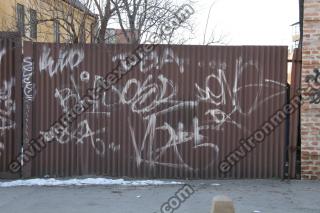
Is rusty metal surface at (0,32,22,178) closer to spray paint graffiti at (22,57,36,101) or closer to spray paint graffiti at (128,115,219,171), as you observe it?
spray paint graffiti at (22,57,36,101)

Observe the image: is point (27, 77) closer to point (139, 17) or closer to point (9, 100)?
point (9, 100)

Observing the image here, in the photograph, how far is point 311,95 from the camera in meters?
9.26

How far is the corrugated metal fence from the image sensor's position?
9391 mm

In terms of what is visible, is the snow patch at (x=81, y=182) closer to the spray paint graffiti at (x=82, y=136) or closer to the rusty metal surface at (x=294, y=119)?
the spray paint graffiti at (x=82, y=136)

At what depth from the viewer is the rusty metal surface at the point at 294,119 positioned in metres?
9.35

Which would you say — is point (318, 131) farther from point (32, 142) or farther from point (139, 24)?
point (139, 24)

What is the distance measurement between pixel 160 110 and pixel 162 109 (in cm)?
4

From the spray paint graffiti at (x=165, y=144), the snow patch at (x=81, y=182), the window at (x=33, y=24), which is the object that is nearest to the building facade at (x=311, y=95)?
the spray paint graffiti at (x=165, y=144)

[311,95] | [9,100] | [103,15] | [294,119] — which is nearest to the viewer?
[311,95]

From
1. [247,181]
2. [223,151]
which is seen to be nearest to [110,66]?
[223,151]


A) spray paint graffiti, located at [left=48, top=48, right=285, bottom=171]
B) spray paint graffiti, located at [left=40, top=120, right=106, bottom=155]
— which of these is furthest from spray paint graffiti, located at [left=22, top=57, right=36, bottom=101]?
spray paint graffiti, located at [left=40, top=120, right=106, bottom=155]

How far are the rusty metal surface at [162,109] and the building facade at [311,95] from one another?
0.37 meters

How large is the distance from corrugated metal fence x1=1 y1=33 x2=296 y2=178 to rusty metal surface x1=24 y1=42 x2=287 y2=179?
18 millimetres

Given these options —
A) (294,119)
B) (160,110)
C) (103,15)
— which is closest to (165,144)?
(160,110)
